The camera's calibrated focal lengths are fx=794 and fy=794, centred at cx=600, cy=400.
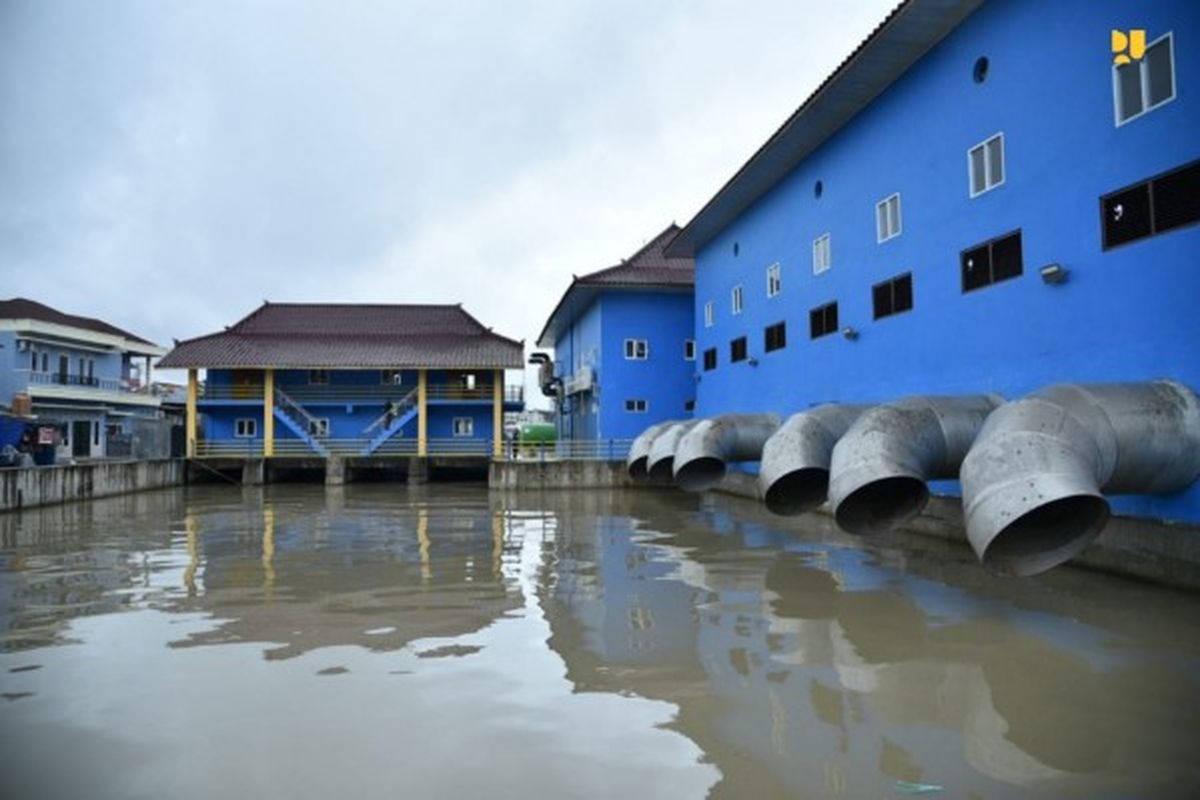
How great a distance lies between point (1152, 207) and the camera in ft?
29.6

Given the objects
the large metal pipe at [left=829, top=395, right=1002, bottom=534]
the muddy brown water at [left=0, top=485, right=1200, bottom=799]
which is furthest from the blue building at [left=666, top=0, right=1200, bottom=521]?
the muddy brown water at [left=0, top=485, right=1200, bottom=799]

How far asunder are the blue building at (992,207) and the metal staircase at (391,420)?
1711 cm

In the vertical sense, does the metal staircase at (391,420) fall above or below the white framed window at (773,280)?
below

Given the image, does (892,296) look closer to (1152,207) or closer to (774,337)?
(774,337)

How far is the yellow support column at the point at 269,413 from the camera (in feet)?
105

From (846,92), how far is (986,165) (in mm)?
4222

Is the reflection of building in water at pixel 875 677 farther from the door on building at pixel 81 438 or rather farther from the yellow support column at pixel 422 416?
the door on building at pixel 81 438

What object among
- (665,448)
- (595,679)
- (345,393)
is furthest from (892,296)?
(345,393)

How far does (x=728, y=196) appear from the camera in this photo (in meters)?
21.6

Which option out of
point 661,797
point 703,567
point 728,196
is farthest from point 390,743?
point 728,196

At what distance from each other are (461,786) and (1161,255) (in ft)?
29.9

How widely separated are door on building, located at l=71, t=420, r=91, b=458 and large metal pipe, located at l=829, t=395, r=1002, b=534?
1564 inches

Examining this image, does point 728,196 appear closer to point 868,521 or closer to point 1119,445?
point 868,521

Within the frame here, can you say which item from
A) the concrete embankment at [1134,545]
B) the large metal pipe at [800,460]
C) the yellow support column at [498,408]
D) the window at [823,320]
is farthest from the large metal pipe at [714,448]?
the yellow support column at [498,408]
